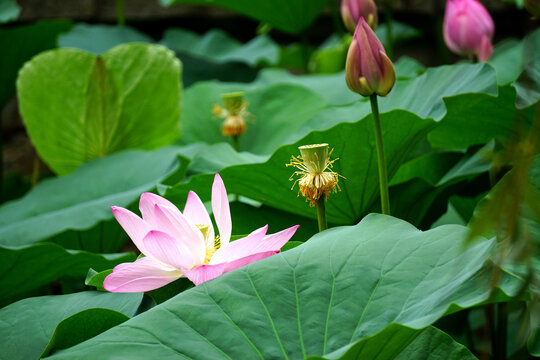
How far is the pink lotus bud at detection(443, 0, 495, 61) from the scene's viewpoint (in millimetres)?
1243

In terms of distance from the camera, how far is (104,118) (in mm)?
1648

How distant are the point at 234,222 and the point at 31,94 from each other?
34.6 inches

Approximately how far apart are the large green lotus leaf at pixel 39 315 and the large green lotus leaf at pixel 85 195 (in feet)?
0.94

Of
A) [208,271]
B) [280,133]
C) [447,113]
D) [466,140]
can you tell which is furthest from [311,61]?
[208,271]

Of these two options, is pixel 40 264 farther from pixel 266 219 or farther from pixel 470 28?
pixel 470 28

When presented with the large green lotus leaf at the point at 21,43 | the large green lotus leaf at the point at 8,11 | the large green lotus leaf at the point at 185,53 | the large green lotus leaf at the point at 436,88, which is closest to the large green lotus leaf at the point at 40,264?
the large green lotus leaf at the point at 436,88

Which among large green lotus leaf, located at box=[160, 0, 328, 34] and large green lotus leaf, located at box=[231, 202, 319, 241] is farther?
large green lotus leaf, located at box=[160, 0, 328, 34]

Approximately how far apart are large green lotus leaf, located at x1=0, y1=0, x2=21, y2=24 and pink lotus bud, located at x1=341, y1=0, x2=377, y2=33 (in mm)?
1186

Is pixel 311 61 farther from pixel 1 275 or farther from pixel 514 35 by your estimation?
pixel 1 275

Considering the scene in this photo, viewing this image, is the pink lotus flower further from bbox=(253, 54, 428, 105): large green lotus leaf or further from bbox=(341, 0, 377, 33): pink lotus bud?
bbox=(253, 54, 428, 105): large green lotus leaf

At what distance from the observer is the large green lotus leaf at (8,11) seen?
1839 mm

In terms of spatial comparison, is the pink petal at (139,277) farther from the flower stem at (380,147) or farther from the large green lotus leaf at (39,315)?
the flower stem at (380,147)

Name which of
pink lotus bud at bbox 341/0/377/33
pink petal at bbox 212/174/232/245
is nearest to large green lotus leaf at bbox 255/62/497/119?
pink lotus bud at bbox 341/0/377/33

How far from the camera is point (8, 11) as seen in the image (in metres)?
1.89
